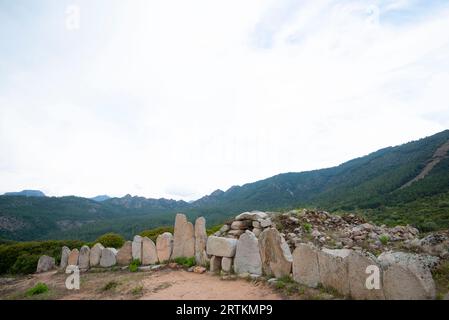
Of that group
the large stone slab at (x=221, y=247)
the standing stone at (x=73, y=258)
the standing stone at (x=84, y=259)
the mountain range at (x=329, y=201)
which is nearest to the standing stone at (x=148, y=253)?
the large stone slab at (x=221, y=247)

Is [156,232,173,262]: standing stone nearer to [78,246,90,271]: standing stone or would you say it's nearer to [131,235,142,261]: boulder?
[131,235,142,261]: boulder

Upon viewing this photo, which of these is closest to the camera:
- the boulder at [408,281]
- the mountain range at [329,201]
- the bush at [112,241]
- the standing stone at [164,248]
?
the boulder at [408,281]

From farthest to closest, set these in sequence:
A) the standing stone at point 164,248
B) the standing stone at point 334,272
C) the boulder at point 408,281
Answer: the standing stone at point 164,248 < the standing stone at point 334,272 < the boulder at point 408,281

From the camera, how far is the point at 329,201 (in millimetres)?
61344

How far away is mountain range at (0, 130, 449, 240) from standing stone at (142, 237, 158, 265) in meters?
17.6

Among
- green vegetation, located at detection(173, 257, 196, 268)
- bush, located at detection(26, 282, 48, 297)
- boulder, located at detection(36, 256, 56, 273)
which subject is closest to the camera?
bush, located at detection(26, 282, 48, 297)

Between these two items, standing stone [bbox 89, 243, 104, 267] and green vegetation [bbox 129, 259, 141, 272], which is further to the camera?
standing stone [bbox 89, 243, 104, 267]

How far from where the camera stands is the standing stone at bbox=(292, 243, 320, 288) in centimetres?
780

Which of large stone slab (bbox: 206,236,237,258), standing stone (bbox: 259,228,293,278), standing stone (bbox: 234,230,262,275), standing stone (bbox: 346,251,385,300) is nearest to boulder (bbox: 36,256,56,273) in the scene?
large stone slab (bbox: 206,236,237,258)

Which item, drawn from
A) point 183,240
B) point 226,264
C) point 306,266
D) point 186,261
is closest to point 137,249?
point 183,240

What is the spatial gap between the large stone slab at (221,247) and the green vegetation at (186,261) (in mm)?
1088

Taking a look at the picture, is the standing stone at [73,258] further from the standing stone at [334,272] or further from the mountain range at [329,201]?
the mountain range at [329,201]

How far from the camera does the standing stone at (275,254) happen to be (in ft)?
28.9
